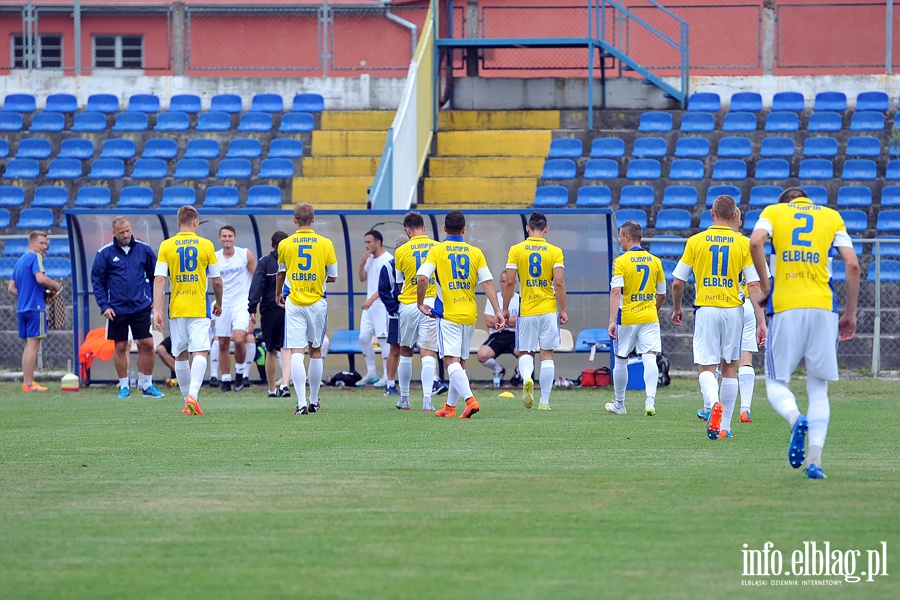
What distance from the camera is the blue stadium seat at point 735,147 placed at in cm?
2447

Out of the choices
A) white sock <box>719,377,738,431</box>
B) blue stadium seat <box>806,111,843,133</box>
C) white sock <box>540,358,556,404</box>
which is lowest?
white sock <box>540,358,556,404</box>

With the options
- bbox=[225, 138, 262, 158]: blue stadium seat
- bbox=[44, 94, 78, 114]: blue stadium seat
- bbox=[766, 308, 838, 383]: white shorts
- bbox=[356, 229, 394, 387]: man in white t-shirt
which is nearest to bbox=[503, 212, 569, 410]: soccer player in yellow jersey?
bbox=[356, 229, 394, 387]: man in white t-shirt

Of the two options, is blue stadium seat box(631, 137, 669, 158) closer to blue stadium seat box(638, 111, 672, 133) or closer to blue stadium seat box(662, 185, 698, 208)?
blue stadium seat box(638, 111, 672, 133)

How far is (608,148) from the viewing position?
25188mm

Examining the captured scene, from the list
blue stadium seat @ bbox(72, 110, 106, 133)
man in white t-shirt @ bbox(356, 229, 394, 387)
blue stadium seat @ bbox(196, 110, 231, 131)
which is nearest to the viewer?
man in white t-shirt @ bbox(356, 229, 394, 387)

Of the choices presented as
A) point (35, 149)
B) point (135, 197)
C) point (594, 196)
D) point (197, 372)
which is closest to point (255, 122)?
point (135, 197)

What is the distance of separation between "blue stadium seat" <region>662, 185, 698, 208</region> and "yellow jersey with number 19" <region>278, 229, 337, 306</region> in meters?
11.2

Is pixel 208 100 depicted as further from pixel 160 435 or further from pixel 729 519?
pixel 729 519

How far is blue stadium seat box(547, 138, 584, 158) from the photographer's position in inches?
992

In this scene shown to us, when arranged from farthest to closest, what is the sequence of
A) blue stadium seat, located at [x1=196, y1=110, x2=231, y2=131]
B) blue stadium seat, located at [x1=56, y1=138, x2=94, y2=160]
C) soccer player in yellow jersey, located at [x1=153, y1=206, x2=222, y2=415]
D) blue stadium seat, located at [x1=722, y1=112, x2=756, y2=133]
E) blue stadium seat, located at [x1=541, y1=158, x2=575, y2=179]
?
blue stadium seat, located at [x1=196, y1=110, x2=231, y2=131], blue stadium seat, located at [x1=56, y1=138, x2=94, y2=160], blue stadium seat, located at [x1=722, y1=112, x2=756, y2=133], blue stadium seat, located at [x1=541, y1=158, x2=575, y2=179], soccer player in yellow jersey, located at [x1=153, y1=206, x2=222, y2=415]

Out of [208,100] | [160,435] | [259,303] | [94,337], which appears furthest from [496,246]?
[208,100]

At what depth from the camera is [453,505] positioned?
7094 millimetres

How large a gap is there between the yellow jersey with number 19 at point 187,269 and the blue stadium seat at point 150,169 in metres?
11.8

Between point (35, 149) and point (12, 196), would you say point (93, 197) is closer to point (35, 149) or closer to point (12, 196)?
point (12, 196)
